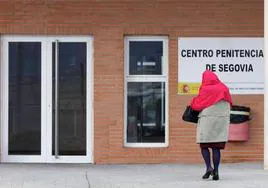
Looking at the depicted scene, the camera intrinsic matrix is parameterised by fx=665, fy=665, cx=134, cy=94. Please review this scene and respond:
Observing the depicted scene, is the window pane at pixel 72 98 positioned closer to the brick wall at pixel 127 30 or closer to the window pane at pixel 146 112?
the brick wall at pixel 127 30

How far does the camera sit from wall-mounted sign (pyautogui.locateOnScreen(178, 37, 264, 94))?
13375 mm

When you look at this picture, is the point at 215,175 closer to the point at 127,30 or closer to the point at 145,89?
the point at 145,89

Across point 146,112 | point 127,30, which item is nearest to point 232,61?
point 146,112

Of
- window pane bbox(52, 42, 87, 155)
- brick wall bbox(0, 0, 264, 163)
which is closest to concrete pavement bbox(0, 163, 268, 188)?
brick wall bbox(0, 0, 264, 163)

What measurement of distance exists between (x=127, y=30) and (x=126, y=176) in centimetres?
329

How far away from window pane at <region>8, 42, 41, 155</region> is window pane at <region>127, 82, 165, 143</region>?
1858 mm

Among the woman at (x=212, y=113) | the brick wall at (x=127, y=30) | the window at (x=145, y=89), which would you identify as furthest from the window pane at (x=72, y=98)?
the woman at (x=212, y=113)

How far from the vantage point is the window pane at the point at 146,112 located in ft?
44.4

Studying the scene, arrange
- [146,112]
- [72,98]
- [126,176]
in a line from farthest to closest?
[146,112] → [72,98] → [126,176]

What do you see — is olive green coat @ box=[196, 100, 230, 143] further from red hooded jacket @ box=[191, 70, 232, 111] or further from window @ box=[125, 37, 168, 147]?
window @ box=[125, 37, 168, 147]

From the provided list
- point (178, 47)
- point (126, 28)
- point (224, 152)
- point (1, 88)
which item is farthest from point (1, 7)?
point (224, 152)

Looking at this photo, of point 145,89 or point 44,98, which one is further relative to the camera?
point 145,89

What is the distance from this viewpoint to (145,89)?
13562mm

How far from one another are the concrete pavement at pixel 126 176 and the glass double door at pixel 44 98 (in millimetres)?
477
